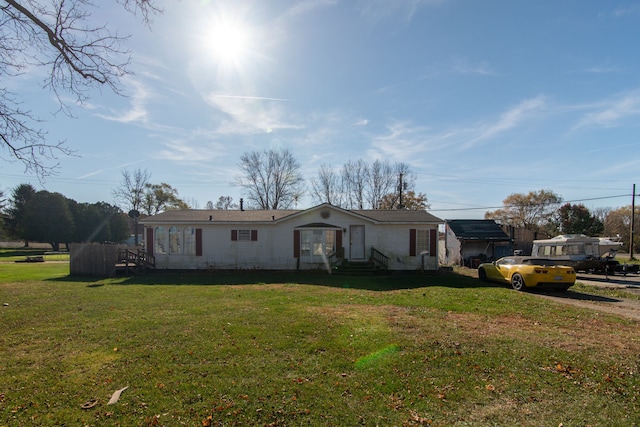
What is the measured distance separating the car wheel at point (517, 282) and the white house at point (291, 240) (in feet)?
24.2

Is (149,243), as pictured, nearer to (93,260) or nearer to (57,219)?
(93,260)

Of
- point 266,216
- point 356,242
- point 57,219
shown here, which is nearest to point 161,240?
point 266,216

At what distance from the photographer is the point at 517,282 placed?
13.8 meters

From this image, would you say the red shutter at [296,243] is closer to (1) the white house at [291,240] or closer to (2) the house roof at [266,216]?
(1) the white house at [291,240]

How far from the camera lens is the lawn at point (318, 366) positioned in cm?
378

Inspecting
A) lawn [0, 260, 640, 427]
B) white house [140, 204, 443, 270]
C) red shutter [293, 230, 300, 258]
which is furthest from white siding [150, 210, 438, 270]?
lawn [0, 260, 640, 427]

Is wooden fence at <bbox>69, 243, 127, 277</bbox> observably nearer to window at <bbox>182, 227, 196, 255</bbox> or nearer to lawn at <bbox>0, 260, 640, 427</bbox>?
window at <bbox>182, 227, 196, 255</bbox>

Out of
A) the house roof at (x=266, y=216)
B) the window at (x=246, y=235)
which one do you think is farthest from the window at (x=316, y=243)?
the window at (x=246, y=235)

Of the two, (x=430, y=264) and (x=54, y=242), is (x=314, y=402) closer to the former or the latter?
(x=430, y=264)

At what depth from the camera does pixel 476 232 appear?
96.6 feet

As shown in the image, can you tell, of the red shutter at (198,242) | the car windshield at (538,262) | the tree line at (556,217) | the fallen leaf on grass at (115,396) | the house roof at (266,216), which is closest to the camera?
the fallen leaf on grass at (115,396)

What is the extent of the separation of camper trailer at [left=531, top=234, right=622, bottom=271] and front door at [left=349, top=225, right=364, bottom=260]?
11.7 m

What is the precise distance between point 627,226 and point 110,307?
7570 cm

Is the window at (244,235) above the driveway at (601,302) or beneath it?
above
